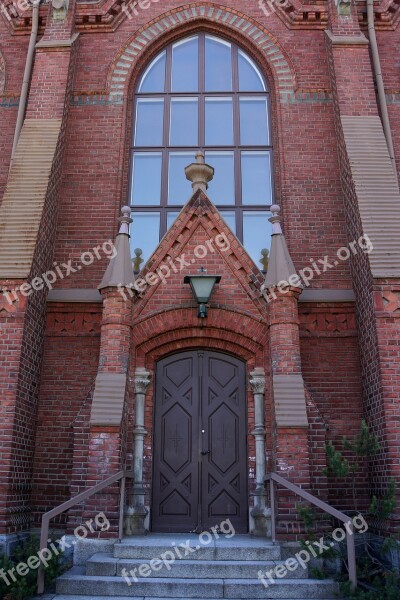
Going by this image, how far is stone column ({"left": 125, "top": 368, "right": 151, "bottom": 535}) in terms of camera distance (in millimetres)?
7520

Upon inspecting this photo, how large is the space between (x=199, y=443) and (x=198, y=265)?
267 cm

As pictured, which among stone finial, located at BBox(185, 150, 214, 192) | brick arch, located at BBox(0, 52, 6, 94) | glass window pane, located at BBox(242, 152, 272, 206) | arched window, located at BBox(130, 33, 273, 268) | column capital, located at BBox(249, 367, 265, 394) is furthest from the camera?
brick arch, located at BBox(0, 52, 6, 94)

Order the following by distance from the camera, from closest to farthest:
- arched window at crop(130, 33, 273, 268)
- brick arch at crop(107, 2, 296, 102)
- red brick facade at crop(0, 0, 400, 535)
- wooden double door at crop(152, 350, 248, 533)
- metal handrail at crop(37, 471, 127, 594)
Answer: metal handrail at crop(37, 471, 127, 594) → red brick facade at crop(0, 0, 400, 535) → wooden double door at crop(152, 350, 248, 533) → arched window at crop(130, 33, 273, 268) → brick arch at crop(107, 2, 296, 102)

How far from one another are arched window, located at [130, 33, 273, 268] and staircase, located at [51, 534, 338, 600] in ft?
15.5

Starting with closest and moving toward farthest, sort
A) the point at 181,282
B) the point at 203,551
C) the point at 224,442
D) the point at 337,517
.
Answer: the point at 337,517 < the point at 203,551 < the point at 224,442 < the point at 181,282

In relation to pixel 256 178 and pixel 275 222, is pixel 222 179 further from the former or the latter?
pixel 275 222

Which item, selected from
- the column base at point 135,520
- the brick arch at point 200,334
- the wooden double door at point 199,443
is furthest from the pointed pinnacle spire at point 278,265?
the column base at point 135,520

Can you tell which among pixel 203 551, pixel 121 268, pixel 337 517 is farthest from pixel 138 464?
pixel 337 517

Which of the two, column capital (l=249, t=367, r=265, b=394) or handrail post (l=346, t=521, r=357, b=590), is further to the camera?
column capital (l=249, t=367, r=265, b=394)

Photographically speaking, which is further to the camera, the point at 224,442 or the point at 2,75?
the point at 2,75

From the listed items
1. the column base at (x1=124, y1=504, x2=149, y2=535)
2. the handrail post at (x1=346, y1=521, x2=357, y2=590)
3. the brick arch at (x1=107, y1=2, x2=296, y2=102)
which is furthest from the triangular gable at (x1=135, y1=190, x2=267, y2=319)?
the brick arch at (x1=107, y1=2, x2=296, y2=102)

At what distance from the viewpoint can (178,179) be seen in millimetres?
10336

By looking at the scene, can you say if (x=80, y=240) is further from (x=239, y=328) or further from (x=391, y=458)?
(x=391, y=458)

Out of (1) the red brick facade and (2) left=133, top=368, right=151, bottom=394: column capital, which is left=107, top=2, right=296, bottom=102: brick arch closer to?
(1) the red brick facade
